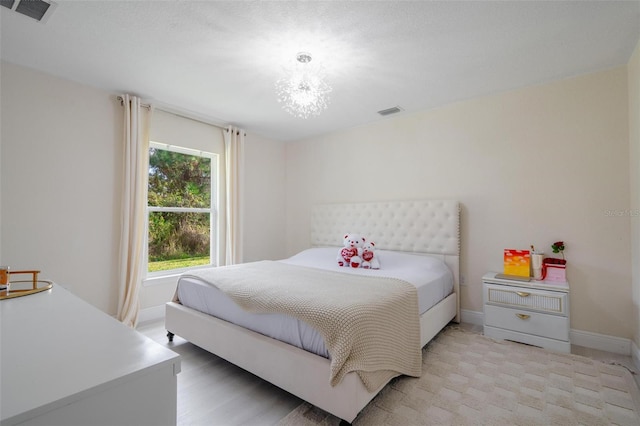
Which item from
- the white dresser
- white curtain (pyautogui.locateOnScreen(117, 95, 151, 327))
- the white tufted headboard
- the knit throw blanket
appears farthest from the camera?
the white tufted headboard

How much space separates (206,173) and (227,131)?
0.66m

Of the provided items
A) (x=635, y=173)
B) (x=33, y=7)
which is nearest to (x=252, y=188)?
(x=33, y=7)

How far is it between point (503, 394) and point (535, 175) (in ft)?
6.86

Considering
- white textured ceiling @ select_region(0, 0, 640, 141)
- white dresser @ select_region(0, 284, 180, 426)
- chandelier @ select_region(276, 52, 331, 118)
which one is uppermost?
white textured ceiling @ select_region(0, 0, 640, 141)

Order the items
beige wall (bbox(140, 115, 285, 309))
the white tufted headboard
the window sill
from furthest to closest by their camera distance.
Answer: beige wall (bbox(140, 115, 285, 309)) → the window sill → the white tufted headboard

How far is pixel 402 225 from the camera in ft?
11.9

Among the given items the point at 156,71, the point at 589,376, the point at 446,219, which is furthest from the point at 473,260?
the point at 156,71

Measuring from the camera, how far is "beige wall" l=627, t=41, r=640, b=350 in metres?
2.29

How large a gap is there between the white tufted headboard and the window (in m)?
1.64

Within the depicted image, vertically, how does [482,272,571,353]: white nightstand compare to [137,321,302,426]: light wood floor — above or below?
above

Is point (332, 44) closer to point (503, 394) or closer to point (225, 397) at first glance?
point (225, 397)

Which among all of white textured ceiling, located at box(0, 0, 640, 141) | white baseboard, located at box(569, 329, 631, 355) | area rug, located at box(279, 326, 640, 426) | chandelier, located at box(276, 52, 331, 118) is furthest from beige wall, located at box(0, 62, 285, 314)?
white baseboard, located at box(569, 329, 631, 355)

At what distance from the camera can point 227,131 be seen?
13.6ft

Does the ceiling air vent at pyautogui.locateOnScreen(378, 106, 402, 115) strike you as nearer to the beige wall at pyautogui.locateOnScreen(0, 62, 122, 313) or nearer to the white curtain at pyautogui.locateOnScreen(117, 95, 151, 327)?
the white curtain at pyautogui.locateOnScreen(117, 95, 151, 327)
